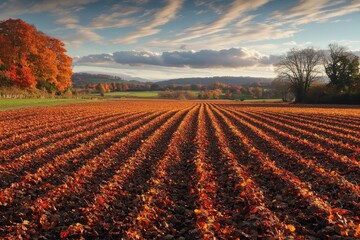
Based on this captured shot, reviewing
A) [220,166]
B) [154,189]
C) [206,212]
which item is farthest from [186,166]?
[206,212]

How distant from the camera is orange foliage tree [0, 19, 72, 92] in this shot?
49375mm

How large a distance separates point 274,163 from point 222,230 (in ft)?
21.7

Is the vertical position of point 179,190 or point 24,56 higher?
point 24,56

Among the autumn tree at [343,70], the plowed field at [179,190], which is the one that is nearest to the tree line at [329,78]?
the autumn tree at [343,70]

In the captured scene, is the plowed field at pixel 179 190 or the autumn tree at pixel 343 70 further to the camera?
the autumn tree at pixel 343 70

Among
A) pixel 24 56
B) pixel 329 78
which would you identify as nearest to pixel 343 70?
pixel 329 78

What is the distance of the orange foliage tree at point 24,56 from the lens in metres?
49.4

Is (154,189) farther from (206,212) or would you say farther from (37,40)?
(37,40)

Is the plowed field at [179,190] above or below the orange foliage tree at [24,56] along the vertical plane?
below

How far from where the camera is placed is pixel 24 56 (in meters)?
51.6

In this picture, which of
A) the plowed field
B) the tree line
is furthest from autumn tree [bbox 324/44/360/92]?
the plowed field

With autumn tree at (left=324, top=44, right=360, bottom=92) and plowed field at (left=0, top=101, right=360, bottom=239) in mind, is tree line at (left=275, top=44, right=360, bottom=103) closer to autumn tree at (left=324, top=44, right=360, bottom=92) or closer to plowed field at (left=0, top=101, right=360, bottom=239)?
autumn tree at (left=324, top=44, right=360, bottom=92)

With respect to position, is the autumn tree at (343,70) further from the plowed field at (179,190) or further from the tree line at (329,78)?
the plowed field at (179,190)

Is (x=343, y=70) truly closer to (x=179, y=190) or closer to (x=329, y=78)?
(x=329, y=78)
